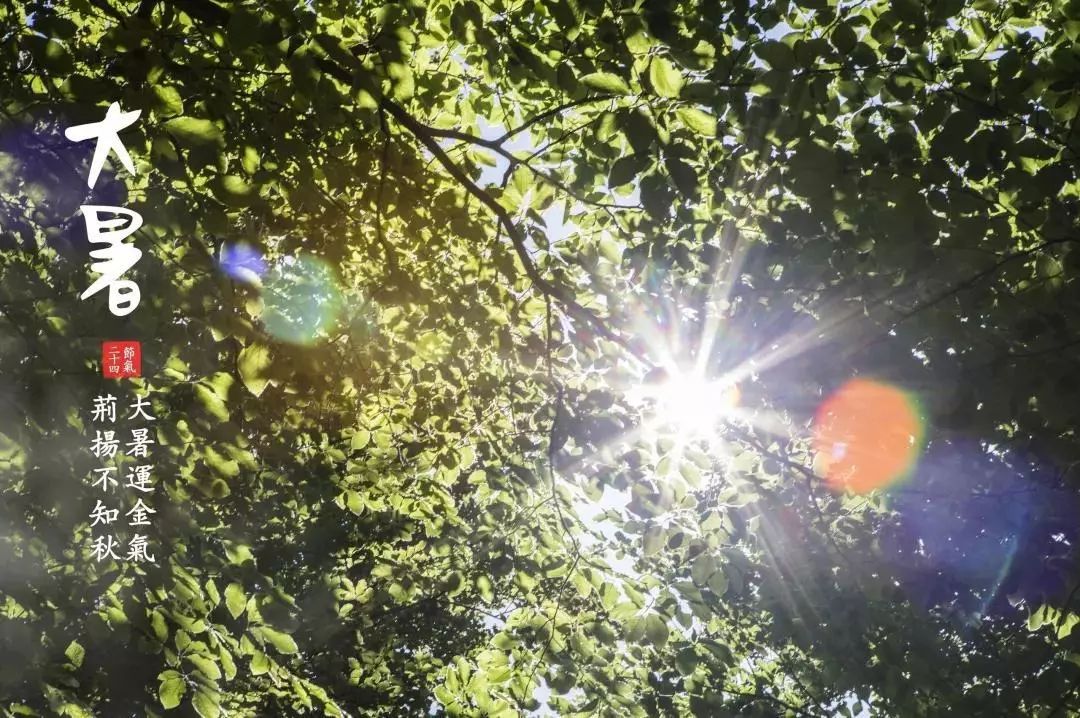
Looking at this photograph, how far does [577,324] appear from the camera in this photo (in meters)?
4.37

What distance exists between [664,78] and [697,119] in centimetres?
21

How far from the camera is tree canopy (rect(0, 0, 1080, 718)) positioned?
9.21 feet

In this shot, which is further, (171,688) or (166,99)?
(171,688)

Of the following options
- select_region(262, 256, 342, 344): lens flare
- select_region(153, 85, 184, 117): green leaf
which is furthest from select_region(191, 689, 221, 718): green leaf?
select_region(153, 85, 184, 117): green leaf

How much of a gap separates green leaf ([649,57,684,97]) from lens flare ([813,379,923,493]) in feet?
5.40

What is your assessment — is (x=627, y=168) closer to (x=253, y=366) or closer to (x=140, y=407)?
(x=253, y=366)

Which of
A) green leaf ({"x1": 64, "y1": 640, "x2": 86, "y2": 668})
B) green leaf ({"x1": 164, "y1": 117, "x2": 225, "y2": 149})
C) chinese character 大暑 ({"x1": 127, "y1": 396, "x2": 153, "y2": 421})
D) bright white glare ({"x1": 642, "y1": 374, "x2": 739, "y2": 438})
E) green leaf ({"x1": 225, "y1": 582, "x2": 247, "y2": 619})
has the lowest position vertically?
green leaf ({"x1": 64, "y1": 640, "x2": 86, "y2": 668})

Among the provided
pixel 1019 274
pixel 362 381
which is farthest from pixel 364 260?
pixel 1019 274

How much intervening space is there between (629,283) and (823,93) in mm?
1730

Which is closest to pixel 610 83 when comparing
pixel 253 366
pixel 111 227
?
pixel 253 366

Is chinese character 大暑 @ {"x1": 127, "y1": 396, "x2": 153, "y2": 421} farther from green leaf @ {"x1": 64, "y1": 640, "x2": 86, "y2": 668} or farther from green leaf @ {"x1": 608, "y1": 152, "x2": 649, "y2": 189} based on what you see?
green leaf @ {"x1": 608, "y1": 152, "x2": 649, "y2": 189}

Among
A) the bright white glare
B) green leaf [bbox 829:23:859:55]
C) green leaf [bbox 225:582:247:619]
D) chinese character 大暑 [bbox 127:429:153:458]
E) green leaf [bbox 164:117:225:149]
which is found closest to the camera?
green leaf [bbox 164:117:225:149]

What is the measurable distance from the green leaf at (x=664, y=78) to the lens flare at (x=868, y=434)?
1647 mm

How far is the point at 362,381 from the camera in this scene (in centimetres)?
515
